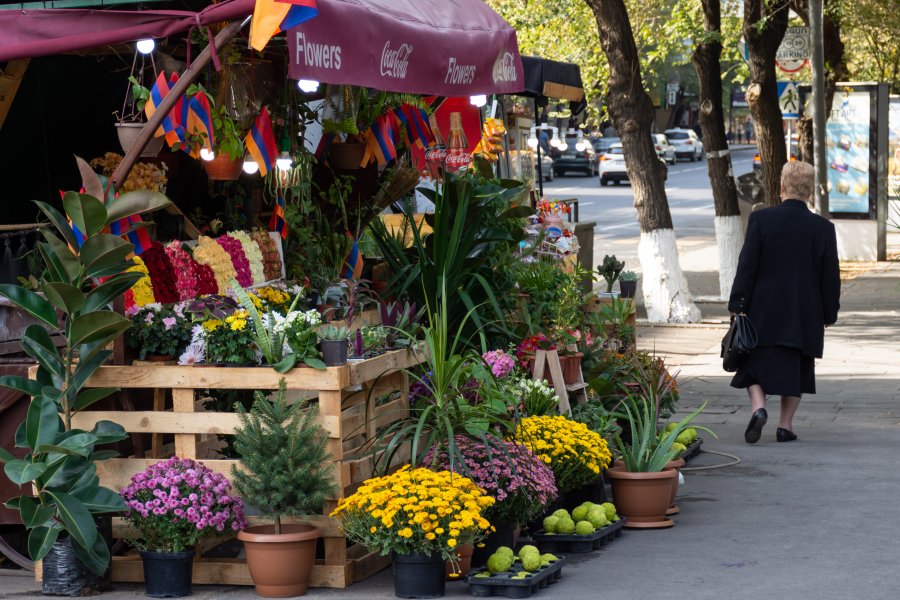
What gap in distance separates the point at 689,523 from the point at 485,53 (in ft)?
8.79

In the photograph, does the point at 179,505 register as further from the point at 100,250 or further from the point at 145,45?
A: the point at 145,45

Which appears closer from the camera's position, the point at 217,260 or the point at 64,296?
the point at 64,296

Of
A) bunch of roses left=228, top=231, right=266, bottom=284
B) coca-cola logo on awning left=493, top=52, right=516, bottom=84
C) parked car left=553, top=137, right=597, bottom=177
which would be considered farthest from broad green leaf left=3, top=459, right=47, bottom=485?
parked car left=553, top=137, right=597, bottom=177

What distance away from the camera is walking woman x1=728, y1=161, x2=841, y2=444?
28.5 feet

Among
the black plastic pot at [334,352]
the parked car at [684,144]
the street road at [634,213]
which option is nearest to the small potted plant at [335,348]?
the black plastic pot at [334,352]

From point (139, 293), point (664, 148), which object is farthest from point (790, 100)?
point (664, 148)

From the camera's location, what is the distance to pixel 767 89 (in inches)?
714

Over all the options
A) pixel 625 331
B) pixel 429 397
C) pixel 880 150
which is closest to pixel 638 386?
pixel 625 331

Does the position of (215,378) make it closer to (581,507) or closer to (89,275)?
(89,275)

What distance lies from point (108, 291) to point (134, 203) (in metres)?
0.38

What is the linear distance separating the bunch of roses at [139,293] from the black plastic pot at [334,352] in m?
1.09

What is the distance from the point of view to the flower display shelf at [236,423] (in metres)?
5.85

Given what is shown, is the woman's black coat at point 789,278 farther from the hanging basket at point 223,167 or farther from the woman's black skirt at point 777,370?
the hanging basket at point 223,167

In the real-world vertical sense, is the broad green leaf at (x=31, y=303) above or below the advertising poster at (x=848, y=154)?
below
